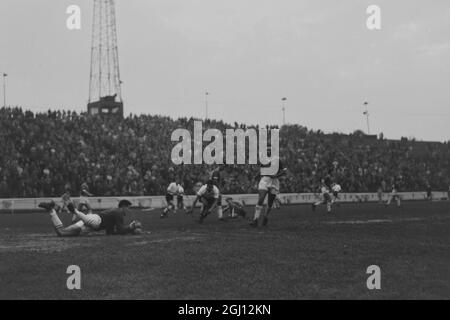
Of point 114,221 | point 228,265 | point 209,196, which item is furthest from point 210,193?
point 228,265

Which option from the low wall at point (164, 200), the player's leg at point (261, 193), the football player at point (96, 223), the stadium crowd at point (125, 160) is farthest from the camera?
the stadium crowd at point (125, 160)

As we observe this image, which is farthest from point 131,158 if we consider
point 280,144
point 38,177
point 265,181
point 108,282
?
point 108,282

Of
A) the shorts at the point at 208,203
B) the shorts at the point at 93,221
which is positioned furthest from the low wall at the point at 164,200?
the shorts at the point at 93,221

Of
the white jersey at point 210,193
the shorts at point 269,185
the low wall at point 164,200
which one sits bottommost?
the low wall at point 164,200

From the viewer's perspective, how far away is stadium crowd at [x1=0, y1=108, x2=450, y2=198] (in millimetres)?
34719

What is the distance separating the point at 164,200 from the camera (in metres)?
39.6

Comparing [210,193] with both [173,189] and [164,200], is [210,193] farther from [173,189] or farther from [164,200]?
[164,200]

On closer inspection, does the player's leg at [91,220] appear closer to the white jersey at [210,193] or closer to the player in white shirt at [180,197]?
the white jersey at [210,193]

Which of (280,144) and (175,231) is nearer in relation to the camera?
(175,231)

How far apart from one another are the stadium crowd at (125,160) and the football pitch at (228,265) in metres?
19.3

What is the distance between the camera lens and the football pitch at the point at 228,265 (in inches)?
316
